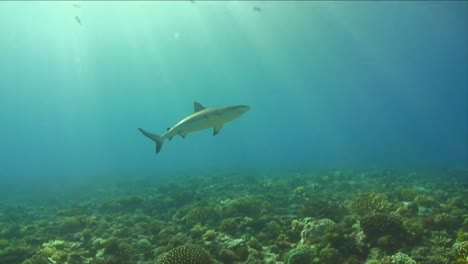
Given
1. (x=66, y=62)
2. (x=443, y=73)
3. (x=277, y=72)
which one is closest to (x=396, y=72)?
(x=443, y=73)

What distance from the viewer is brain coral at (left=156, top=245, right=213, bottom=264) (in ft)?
30.2

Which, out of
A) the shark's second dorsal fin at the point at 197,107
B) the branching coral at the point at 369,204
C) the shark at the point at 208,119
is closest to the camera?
the branching coral at the point at 369,204

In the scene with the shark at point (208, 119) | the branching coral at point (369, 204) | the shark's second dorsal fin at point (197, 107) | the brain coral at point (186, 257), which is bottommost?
the brain coral at point (186, 257)

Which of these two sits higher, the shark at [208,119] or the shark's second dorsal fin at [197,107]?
the shark's second dorsal fin at [197,107]

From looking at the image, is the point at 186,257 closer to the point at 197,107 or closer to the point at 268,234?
the point at 268,234

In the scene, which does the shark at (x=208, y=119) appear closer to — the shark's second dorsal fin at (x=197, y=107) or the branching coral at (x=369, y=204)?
the shark's second dorsal fin at (x=197, y=107)

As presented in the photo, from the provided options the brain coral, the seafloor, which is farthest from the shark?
the brain coral

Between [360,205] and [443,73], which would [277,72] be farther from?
[360,205]

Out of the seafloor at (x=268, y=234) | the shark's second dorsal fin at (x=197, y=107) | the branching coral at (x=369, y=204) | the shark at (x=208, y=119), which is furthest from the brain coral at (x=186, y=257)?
the shark's second dorsal fin at (x=197, y=107)

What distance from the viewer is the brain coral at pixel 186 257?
920cm

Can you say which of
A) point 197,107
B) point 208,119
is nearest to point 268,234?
point 208,119

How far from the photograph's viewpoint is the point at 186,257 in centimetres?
924

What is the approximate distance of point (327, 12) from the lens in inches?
2515

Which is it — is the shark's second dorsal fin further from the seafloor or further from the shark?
the seafloor
